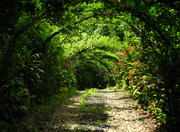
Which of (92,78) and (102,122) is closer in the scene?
(102,122)

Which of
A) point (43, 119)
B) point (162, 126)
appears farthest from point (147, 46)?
point (43, 119)

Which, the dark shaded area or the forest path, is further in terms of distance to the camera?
the dark shaded area

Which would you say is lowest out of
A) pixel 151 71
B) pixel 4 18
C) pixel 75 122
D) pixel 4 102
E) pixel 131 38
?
pixel 75 122

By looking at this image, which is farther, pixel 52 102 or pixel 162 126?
pixel 52 102

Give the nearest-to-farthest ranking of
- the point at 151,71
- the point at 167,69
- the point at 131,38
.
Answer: the point at 167,69
the point at 151,71
the point at 131,38

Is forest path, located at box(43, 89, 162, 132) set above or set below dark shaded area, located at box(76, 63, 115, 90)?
below

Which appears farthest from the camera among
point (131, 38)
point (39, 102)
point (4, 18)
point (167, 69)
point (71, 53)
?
point (71, 53)

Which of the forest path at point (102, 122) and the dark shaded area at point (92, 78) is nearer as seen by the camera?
the forest path at point (102, 122)

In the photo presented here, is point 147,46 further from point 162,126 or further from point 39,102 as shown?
point 39,102

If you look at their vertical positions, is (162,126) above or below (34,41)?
below

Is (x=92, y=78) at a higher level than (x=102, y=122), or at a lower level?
higher

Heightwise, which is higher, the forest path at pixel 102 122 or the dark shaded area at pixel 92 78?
the dark shaded area at pixel 92 78

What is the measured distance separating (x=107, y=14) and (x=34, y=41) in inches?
161

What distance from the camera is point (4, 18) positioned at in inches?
94.5
